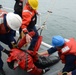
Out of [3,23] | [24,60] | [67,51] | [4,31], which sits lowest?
[24,60]

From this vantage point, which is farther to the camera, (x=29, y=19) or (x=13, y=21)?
(x=29, y=19)

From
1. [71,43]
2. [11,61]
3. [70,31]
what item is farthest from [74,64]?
[70,31]

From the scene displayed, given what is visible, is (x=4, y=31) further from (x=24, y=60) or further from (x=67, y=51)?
(x=67, y=51)

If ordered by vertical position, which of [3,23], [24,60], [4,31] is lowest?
[24,60]

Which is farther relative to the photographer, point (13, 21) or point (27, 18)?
point (27, 18)

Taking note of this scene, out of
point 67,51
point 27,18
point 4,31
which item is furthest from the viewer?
point 27,18

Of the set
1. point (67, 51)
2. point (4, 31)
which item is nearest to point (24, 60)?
point (4, 31)

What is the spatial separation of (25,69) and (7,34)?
23.5 inches

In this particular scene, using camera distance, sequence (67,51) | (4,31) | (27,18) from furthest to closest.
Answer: (27,18) < (4,31) < (67,51)

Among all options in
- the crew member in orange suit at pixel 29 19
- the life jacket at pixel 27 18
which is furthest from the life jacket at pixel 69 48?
the life jacket at pixel 27 18

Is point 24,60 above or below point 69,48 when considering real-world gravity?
below

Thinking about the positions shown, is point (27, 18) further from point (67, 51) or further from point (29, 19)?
point (67, 51)

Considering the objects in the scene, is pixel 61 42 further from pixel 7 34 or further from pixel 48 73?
pixel 7 34

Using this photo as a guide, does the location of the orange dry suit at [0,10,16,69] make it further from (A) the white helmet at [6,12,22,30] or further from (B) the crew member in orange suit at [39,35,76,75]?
(B) the crew member in orange suit at [39,35,76,75]
